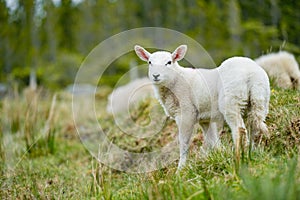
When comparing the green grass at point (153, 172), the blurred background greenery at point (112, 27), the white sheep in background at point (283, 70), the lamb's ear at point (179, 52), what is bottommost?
the green grass at point (153, 172)

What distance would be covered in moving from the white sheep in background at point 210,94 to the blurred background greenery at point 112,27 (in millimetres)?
3987

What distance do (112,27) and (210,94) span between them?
2447cm

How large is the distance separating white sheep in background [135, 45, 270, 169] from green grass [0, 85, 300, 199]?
0.21 metres

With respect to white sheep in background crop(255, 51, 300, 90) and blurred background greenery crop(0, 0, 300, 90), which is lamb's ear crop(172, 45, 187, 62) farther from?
blurred background greenery crop(0, 0, 300, 90)

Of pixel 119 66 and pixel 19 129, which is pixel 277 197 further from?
pixel 119 66

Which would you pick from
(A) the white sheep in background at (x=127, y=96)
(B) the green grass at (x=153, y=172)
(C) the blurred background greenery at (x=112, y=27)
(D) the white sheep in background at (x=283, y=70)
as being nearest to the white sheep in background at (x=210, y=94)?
(B) the green grass at (x=153, y=172)

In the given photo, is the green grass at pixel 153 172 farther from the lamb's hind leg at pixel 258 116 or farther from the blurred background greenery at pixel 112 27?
the blurred background greenery at pixel 112 27

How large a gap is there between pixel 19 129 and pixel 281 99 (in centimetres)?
473

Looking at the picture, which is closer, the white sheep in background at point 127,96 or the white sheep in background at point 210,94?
the white sheep in background at point 210,94

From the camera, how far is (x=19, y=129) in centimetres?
748

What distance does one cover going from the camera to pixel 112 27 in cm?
2773

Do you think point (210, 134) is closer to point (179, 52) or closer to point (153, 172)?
point (153, 172)

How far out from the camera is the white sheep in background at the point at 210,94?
3.60 meters

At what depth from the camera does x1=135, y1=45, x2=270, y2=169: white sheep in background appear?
360 cm
